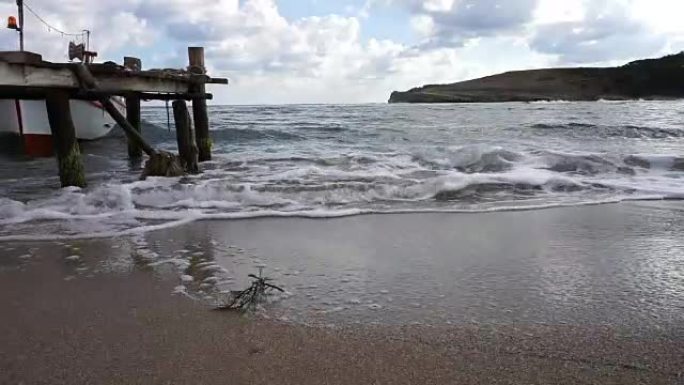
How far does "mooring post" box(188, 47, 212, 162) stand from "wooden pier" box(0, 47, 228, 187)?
0.02m

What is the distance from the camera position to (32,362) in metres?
2.49

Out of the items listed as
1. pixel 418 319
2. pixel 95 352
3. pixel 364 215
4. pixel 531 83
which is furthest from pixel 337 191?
pixel 531 83

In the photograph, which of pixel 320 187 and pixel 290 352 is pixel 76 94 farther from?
pixel 290 352

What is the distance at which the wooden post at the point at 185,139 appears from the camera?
10.5m

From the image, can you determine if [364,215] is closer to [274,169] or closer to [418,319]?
[418,319]

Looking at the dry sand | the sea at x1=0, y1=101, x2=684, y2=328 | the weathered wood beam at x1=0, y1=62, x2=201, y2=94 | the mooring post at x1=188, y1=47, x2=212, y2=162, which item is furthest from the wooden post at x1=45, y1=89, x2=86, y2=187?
the dry sand

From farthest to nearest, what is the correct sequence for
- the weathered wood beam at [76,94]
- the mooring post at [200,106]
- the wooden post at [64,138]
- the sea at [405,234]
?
the mooring post at [200,106], the wooden post at [64,138], the weathered wood beam at [76,94], the sea at [405,234]

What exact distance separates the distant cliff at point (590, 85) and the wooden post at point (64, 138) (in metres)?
80.7

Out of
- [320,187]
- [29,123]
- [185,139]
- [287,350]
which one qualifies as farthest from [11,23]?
[287,350]

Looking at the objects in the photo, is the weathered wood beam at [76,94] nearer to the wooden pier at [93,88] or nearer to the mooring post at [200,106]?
the wooden pier at [93,88]

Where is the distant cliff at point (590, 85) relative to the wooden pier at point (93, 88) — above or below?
above

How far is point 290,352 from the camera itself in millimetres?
2557

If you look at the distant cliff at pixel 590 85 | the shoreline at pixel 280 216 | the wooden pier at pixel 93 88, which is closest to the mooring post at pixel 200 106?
the wooden pier at pixel 93 88

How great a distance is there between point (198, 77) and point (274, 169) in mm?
2297
